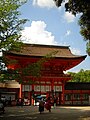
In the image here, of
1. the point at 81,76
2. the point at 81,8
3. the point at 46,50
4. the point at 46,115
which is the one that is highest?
the point at 81,76

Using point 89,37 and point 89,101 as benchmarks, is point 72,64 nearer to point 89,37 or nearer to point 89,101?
point 89,101

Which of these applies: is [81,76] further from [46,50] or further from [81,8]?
[81,8]

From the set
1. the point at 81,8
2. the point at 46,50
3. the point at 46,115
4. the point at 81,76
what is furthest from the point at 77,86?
the point at 81,76

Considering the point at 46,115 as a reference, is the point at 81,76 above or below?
above

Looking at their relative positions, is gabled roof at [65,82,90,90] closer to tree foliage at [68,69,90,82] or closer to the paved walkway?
→ the paved walkway

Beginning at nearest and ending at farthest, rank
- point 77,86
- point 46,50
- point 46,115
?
point 46,115
point 77,86
point 46,50

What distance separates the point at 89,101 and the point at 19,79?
2528 centimetres

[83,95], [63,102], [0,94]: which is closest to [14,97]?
[0,94]

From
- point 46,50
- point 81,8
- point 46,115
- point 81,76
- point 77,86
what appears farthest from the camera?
point 81,76

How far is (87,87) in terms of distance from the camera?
47.4m

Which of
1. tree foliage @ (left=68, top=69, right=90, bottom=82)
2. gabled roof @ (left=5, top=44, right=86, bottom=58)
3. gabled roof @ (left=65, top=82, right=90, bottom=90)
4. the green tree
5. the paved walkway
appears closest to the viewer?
the green tree

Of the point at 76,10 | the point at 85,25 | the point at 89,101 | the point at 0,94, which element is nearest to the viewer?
the point at 76,10

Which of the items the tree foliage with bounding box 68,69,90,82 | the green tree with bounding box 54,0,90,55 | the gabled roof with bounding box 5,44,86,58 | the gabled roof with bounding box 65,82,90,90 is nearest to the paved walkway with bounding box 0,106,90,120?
the green tree with bounding box 54,0,90,55

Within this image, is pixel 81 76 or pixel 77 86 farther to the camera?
pixel 81 76
